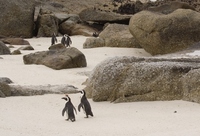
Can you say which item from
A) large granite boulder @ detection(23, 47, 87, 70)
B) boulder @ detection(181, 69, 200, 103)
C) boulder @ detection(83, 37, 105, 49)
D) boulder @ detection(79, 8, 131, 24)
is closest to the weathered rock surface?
boulder @ detection(181, 69, 200, 103)

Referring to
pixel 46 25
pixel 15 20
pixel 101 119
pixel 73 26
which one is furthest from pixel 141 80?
pixel 73 26

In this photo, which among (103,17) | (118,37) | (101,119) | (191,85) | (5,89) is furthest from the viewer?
(103,17)

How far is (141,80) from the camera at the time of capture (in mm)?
11469

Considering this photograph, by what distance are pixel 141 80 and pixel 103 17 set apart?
74.6ft

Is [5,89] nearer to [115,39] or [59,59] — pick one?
[59,59]

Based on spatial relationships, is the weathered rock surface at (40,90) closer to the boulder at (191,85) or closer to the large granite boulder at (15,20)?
the boulder at (191,85)

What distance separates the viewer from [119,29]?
82.6 feet

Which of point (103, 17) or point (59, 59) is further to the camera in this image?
point (103, 17)

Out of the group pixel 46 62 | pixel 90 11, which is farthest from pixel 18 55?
pixel 90 11

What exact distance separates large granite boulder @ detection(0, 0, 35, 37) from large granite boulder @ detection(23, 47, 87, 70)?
13.1 m

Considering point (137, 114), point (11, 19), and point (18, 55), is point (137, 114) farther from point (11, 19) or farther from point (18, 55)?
point (11, 19)

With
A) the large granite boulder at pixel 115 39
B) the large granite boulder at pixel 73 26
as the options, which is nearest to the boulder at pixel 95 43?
the large granite boulder at pixel 115 39

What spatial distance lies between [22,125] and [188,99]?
3920mm

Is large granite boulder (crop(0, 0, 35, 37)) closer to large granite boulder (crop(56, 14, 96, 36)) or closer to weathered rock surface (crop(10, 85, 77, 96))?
large granite boulder (crop(56, 14, 96, 36))
